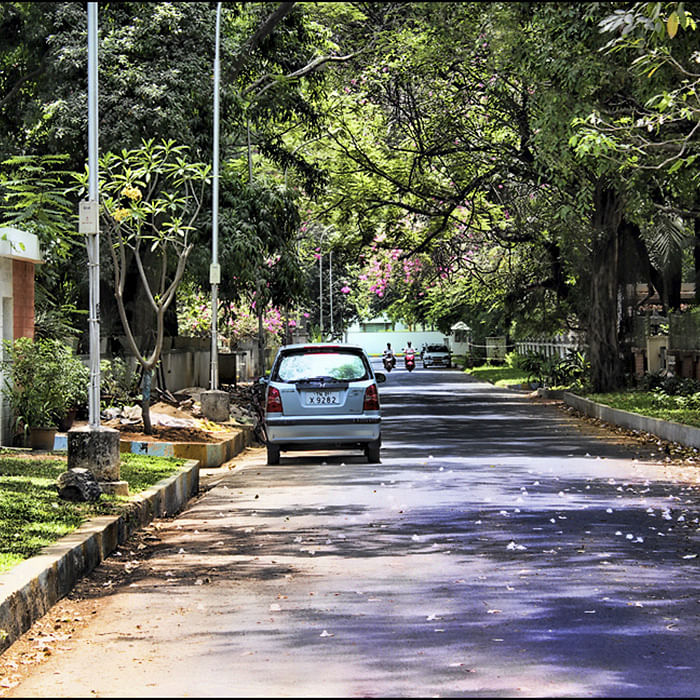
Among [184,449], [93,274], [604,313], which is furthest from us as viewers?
[604,313]

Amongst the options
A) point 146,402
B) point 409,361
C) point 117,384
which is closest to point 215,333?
point 117,384

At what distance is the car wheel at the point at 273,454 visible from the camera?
19781mm

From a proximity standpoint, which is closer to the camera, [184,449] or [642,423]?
[184,449]

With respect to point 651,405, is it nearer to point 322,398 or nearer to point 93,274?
point 322,398

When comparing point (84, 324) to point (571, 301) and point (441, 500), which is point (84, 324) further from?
point (441, 500)

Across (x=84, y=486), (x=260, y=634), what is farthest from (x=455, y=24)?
(x=260, y=634)

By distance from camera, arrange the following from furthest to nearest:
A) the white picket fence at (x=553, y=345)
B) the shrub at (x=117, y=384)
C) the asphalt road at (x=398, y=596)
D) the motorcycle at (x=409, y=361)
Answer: the motorcycle at (x=409, y=361), the white picket fence at (x=553, y=345), the shrub at (x=117, y=384), the asphalt road at (x=398, y=596)

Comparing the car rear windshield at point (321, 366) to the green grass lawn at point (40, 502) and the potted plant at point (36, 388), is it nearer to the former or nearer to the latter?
the green grass lawn at point (40, 502)

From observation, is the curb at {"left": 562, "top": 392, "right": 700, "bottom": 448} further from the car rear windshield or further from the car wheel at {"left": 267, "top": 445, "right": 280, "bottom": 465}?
the car wheel at {"left": 267, "top": 445, "right": 280, "bottom": 465}

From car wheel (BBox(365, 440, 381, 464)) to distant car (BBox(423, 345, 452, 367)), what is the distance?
6716cm

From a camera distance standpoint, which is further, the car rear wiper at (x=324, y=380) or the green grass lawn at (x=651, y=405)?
the green grass lawn at (x=651, y=405)

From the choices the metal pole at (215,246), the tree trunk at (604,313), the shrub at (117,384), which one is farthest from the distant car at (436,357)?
the metal pole at (215,246)

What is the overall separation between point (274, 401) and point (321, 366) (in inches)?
34.3

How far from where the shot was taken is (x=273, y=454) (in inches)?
784
